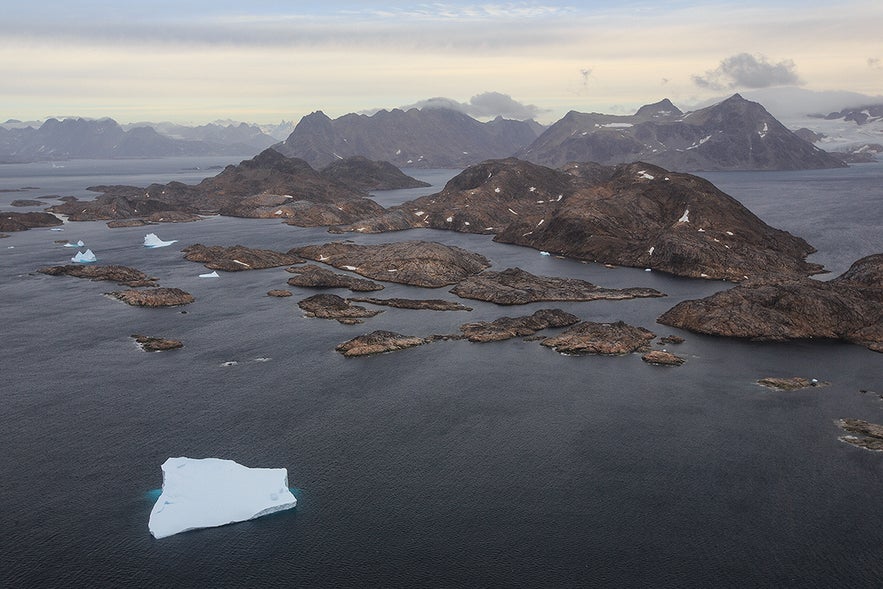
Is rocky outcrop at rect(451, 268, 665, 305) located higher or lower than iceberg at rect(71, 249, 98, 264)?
lower

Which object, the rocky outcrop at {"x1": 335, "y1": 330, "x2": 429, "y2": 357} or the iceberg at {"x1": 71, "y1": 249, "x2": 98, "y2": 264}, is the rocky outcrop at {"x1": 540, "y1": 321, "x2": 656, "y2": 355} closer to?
the rocky outcrop at {"x1": 335, "y1": 330, "x2": 429, "y2": 357}

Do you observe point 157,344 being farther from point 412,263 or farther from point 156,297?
A: point 412,263

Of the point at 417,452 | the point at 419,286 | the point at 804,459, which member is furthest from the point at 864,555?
the point at 419,286

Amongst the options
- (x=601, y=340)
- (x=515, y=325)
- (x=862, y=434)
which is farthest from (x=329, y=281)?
(x=862, y=434)

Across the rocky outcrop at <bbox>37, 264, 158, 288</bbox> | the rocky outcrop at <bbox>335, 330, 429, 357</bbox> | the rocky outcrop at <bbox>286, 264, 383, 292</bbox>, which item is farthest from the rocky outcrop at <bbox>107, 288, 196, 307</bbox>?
the rocky outcrop at <bbox>335, 330, 429, 357</bbox>

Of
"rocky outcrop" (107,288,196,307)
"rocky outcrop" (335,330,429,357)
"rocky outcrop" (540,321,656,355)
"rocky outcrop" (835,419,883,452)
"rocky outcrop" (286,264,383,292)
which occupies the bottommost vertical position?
"rocky outcrop" (835,419,883,452)

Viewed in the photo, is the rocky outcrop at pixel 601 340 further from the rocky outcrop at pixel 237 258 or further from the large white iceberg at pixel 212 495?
the rocky outcrop at pixel 237 258

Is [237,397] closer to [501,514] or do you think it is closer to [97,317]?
[501,514]
